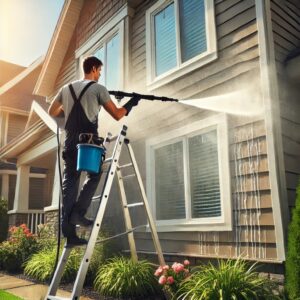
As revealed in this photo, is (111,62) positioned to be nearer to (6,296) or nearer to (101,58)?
(101,58)

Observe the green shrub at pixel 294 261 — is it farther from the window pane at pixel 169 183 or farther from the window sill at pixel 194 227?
the window pane at pixel 169 183

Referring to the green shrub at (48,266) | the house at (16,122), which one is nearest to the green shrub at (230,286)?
the green shrub at (48,266)

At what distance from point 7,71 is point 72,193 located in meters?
20.8

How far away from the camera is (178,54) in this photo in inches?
256

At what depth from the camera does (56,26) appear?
10.6 metres

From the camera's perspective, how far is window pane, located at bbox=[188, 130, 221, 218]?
5441 mm

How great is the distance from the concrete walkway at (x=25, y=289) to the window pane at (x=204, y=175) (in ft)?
7.06

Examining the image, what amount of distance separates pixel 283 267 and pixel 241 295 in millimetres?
832

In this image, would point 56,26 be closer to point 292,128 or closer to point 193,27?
point 193,27

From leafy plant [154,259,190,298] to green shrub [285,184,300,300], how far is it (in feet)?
4.15

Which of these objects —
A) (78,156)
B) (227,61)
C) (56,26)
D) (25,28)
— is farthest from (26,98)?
(78,156)

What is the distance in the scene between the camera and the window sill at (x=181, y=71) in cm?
584

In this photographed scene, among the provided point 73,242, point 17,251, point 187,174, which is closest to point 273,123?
point 187,174

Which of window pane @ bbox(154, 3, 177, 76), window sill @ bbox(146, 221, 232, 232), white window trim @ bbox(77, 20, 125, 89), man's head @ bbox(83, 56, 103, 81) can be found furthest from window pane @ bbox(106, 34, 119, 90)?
man's head @ bbox(83, 56, 103, 81)
